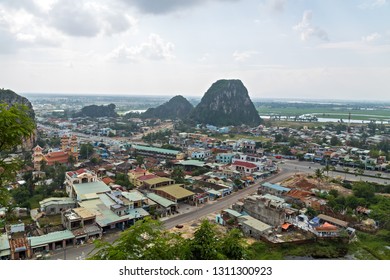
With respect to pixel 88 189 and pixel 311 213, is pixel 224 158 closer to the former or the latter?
pixel 311 213

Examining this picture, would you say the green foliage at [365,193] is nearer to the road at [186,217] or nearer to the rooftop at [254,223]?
the road at [186,217]

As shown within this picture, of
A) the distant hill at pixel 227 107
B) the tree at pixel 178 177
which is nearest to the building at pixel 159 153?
the tree at pixel 178 177

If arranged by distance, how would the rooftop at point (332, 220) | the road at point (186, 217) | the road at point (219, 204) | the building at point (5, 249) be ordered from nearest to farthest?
the building at point (5, 249), the road at point (186, 217), the road at point (219, 204), the rooftop at point (332, 220)

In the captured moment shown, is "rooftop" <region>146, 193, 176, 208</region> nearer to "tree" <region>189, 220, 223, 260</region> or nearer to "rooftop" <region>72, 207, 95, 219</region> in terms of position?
"rooftop" <region>72, 207, 95, 219</region>

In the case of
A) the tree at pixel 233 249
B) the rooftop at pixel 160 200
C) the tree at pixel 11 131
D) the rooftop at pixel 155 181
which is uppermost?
the tree at pixel 11 131
